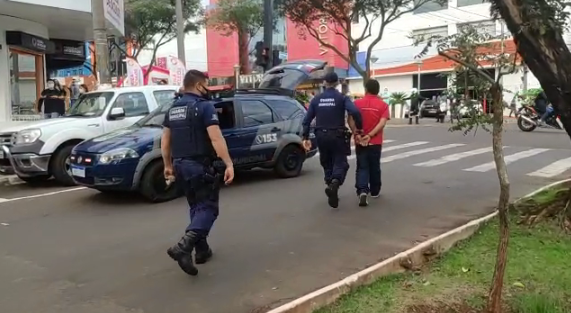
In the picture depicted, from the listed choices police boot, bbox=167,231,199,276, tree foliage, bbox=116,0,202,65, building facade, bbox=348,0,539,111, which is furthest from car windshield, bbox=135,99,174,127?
building facade, bbox=348,0,539,111

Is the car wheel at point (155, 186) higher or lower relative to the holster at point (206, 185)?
lower

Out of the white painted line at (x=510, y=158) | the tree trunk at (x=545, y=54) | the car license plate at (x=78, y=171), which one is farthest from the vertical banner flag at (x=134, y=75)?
the tree trunk at (x=545, y=54)

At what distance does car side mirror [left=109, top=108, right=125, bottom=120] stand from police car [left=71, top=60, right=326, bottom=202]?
1.26 metres

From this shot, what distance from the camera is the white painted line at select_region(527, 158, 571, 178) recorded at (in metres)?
10.8

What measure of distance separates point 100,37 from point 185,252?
9.30 m

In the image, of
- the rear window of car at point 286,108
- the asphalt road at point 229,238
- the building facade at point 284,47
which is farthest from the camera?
the building facade at point 284,47

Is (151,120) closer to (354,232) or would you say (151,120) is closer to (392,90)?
(354,232)

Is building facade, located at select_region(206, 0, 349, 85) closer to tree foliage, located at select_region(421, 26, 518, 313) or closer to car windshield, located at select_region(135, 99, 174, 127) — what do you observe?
car windshield, located at select_region(135, 99, 174, 127)

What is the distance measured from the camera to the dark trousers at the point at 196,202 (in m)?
5.09

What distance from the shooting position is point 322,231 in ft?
22.0

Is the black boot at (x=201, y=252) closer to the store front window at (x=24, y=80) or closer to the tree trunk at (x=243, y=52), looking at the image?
the store front window at (x=24, y=80)

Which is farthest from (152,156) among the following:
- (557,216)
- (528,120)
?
(528,120)

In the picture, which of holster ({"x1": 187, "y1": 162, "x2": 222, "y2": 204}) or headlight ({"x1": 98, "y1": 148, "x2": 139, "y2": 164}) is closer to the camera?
holster ({"x1": 187, "y1": 162, "x2": 222, "y2": 204})

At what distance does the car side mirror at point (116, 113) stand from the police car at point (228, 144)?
1.26 m
